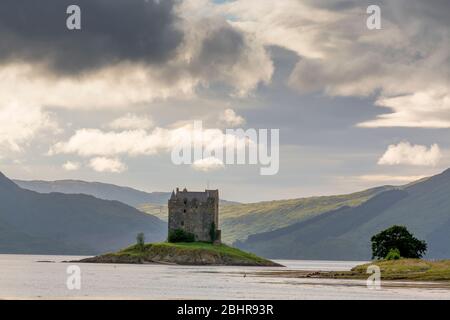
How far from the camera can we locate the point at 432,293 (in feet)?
368
